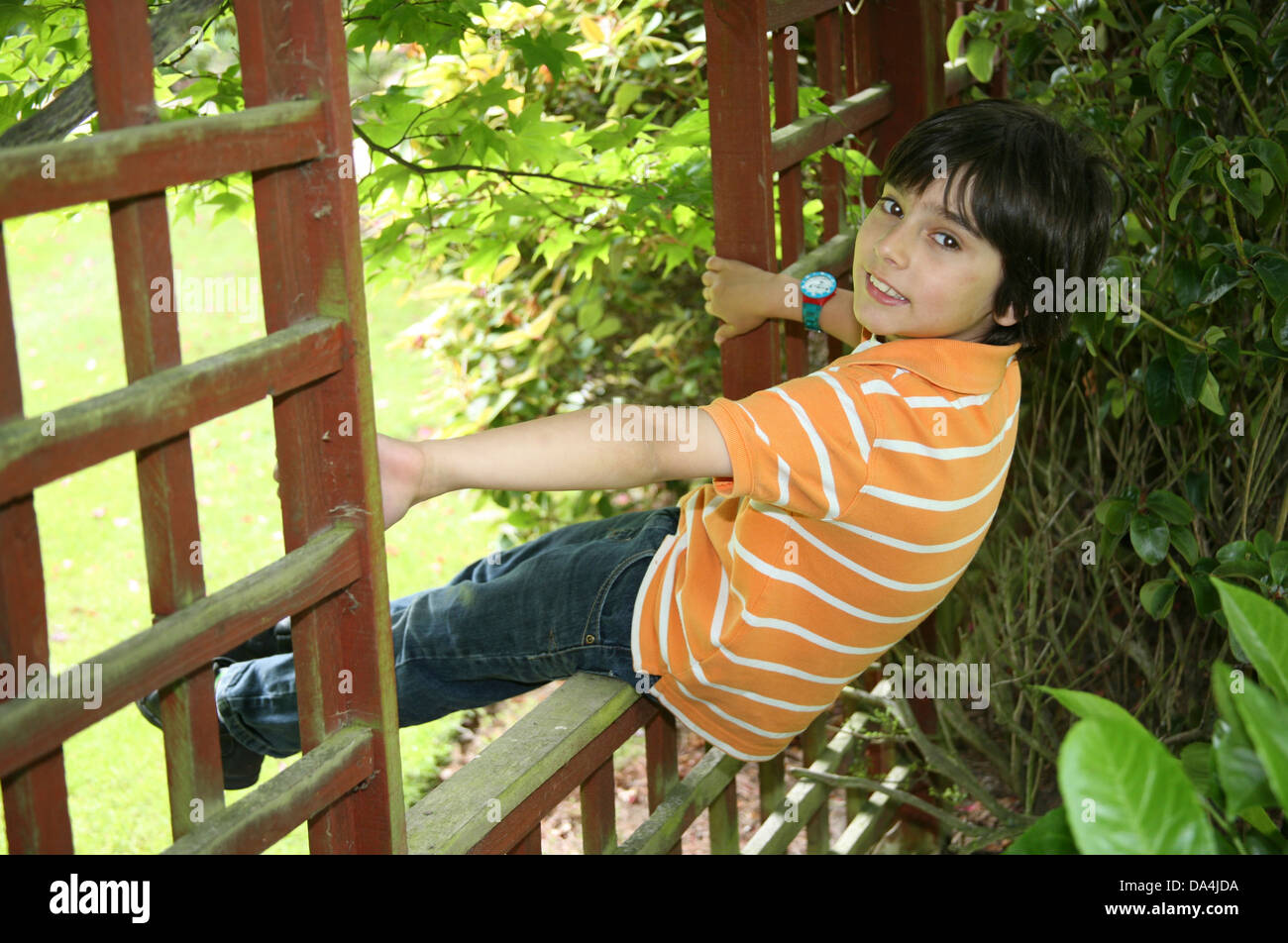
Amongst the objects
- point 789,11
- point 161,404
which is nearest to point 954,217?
point 789,11

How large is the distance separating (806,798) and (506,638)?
1135 mm

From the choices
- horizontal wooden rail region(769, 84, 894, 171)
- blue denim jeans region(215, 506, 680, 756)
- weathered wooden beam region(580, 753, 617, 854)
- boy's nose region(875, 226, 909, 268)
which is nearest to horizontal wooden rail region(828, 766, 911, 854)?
weathered wooden beam region(580, 753, 617, 854)

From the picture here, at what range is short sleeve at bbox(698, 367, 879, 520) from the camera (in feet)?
4.73

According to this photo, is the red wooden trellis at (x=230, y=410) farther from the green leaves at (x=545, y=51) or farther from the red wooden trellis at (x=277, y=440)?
the green leaves at (x=545, y=51)

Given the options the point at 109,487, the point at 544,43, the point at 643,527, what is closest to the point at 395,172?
the point at 544,43

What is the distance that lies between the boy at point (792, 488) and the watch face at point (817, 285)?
0.03 m

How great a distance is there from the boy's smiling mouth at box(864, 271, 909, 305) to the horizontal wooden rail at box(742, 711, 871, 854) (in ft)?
4.21

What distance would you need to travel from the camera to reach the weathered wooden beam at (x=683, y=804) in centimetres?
218

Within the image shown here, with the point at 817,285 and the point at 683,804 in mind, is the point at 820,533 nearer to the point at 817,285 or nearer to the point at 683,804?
the point at 817,285

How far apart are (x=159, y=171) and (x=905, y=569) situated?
1049mm

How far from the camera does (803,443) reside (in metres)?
1.47

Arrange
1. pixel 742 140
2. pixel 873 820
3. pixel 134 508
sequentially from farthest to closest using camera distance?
pixel 134 508 → pixel 873 820 → pixel 742 140

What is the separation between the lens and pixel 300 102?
44.8 inches
